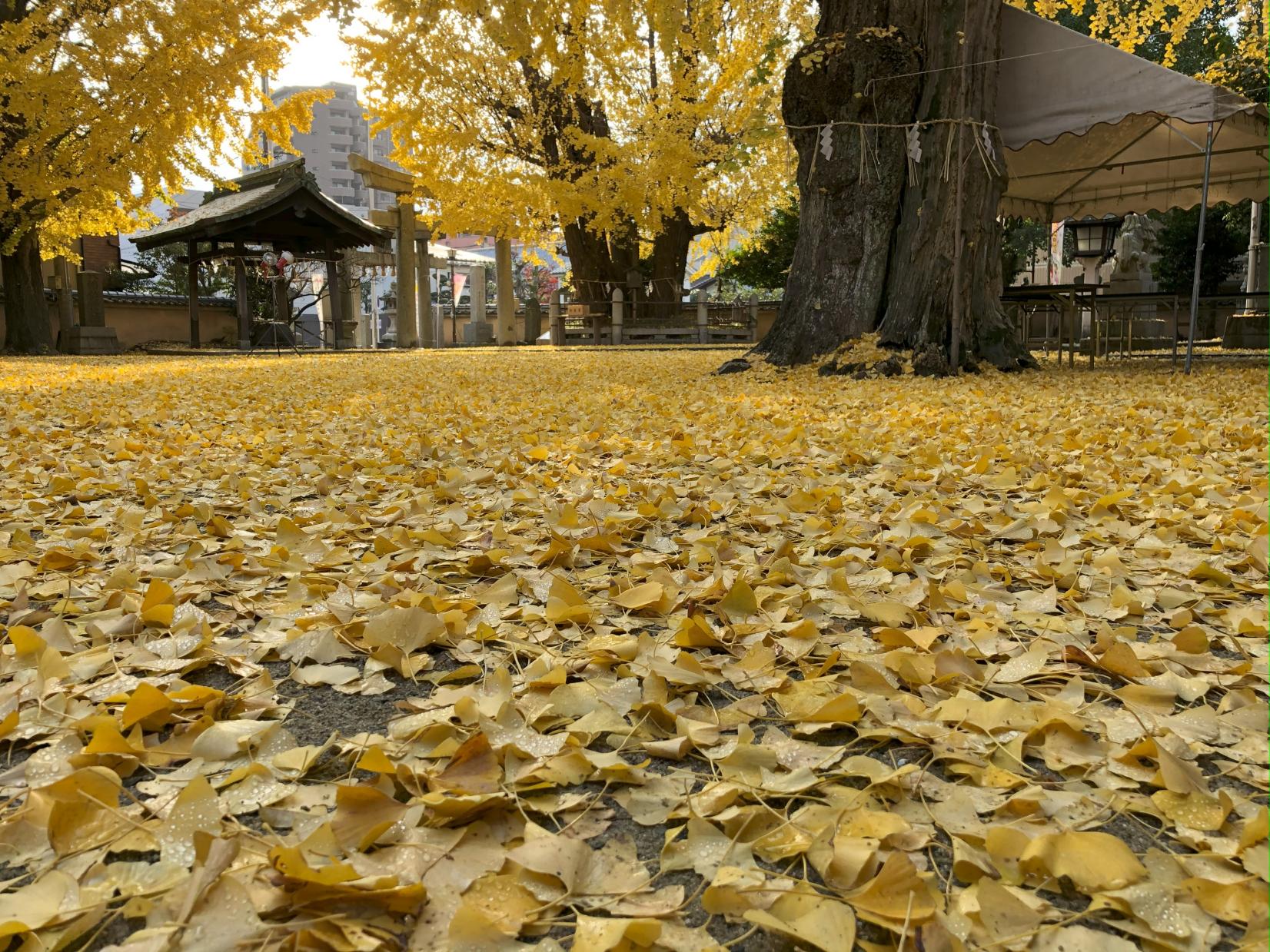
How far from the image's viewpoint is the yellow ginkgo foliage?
11.6 meters

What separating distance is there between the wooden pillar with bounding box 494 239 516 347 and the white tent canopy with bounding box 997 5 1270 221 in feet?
45.5

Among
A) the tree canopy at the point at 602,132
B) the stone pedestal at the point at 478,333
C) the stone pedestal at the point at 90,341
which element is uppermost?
the tree canopy at the point at 602,132

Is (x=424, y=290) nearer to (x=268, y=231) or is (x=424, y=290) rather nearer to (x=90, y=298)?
(x=268, y=231)

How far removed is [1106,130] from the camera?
8523 millimetres

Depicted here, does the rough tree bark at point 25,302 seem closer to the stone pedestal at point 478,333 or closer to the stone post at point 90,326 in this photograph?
the stone post at point 90,326

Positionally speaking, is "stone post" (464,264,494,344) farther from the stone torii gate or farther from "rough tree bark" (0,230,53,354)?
"rough tree bark" (0,230,53,354)

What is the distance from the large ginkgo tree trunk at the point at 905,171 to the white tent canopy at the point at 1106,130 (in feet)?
0.99

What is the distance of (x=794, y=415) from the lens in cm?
482

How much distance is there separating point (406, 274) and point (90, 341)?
6.88 m

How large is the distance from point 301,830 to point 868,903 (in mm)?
612

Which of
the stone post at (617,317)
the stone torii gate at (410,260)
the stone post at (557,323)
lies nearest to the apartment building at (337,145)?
the stone torii gate at (410,260)

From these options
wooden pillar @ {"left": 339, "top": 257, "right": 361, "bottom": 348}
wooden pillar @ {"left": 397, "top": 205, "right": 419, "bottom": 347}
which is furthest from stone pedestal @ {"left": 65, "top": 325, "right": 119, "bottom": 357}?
wooden pillar @ {"left": 397, "top": 205, "right": 419, "bottom": 347}

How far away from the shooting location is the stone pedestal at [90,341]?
14.5 m

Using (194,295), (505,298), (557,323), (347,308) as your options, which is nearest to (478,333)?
(505,298)
